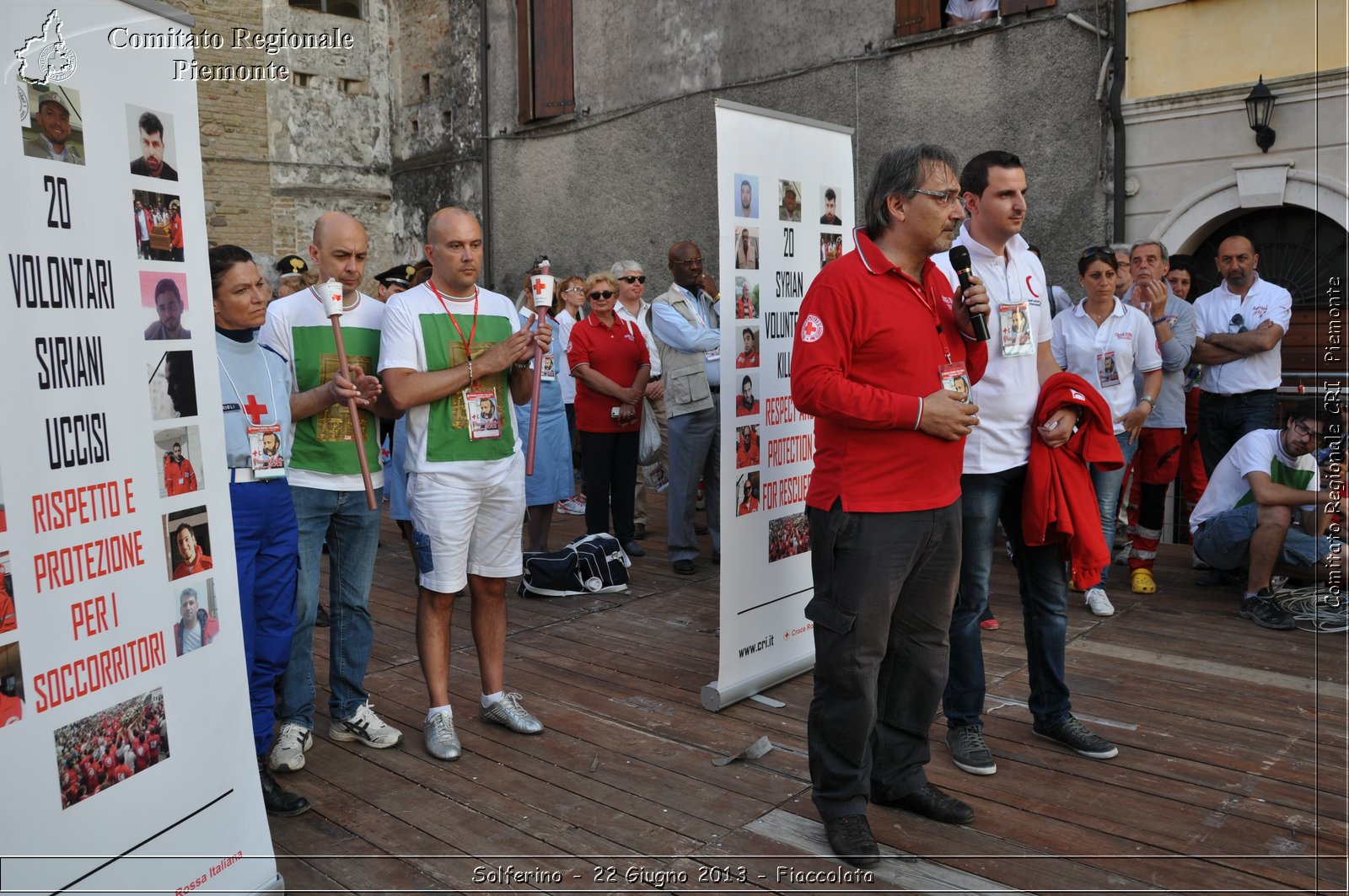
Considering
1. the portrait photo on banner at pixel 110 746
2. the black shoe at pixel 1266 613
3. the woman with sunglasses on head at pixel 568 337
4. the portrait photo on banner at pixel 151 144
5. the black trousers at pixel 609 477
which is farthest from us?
the woman with sunglasses on head at pixel 568 337

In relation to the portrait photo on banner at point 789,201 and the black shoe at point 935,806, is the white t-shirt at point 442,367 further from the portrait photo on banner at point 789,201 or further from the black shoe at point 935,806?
the black shoe at point 935,806

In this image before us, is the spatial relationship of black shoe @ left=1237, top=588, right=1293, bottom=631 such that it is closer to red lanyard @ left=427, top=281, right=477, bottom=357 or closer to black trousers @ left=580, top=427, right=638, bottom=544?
black trousers @ left=580, top=427, right=638, bottom=544

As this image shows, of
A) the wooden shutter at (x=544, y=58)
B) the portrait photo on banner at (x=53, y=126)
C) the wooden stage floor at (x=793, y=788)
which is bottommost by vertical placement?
the wooden stage floor at (x=793, y=788)

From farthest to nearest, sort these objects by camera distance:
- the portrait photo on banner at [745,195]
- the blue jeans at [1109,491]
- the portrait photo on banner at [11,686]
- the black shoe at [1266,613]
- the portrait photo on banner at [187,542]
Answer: the blue jeans at [1109,491], the black shoe at [1266,613], the portrait photo on banner at [745,195], the portrait photo on banner at [187,542], the portrait photo on banner at [11,686]

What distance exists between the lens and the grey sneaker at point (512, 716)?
434cm

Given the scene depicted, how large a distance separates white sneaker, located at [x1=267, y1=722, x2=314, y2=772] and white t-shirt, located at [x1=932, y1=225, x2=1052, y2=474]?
2636 millimetres

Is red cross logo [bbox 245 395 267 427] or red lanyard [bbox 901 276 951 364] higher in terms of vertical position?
red lanyard [bbox 901 276 951 364]

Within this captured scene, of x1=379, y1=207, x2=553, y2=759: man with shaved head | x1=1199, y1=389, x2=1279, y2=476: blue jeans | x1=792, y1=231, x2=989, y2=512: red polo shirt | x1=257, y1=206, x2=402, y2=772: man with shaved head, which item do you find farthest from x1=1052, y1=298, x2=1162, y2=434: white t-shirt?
x1=257, y1=206, x2=402, y2=772: man with shaved head

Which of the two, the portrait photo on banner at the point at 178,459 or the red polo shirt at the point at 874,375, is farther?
the red polo shirt at the point at 874,375

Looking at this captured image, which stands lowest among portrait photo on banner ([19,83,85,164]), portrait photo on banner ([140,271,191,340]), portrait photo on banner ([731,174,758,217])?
portrait photo on banner ([140,271,191,340])

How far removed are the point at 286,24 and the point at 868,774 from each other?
52.4 ft

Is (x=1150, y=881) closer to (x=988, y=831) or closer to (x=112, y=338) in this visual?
(x=988, y=831)

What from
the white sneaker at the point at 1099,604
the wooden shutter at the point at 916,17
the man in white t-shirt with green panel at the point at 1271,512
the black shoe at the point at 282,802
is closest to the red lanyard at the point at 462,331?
the black shoe at the point at 282,802

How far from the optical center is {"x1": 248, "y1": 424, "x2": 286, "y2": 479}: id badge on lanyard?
139 inches
